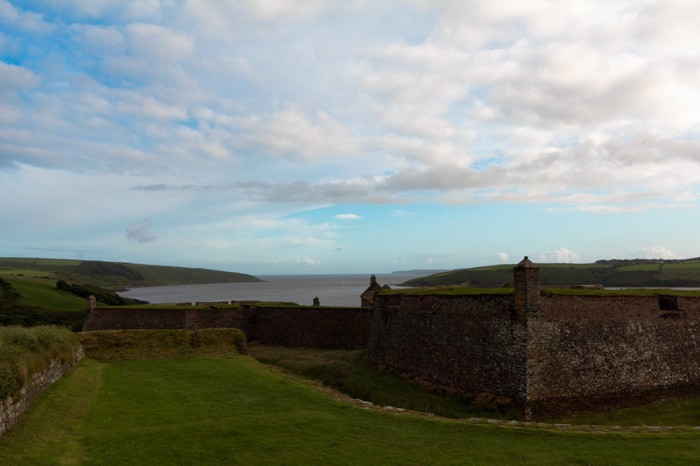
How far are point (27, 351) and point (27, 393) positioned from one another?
223 cm

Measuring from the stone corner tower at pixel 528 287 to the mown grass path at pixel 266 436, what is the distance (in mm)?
6358

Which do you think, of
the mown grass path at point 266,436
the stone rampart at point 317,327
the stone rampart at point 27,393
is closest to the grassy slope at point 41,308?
the stone rampart at point 317,327

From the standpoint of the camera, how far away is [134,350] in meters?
24.2

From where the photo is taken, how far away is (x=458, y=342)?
72.4 feet

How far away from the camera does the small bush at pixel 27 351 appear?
37.9ft

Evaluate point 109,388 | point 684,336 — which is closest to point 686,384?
point 684,336

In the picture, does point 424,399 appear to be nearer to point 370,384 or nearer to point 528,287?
point 370,384

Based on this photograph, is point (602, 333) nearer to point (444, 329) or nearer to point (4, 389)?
point (444, 329)

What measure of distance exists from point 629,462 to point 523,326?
338 inches

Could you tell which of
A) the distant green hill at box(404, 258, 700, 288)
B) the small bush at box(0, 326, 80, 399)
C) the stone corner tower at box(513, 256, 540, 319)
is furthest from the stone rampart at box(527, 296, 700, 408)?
the distant green hill at box(404, 258, 700, 288)

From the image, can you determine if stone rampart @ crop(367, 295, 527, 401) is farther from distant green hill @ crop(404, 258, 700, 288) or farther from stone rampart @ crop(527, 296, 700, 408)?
distant green hill @ crop(404, 258, 700, 288)

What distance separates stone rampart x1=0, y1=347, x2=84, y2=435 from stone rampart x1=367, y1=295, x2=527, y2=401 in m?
16.2

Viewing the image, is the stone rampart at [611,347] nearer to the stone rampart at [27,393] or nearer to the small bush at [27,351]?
the stone rampart at [27,393]

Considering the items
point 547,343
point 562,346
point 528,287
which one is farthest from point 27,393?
point 562,346
